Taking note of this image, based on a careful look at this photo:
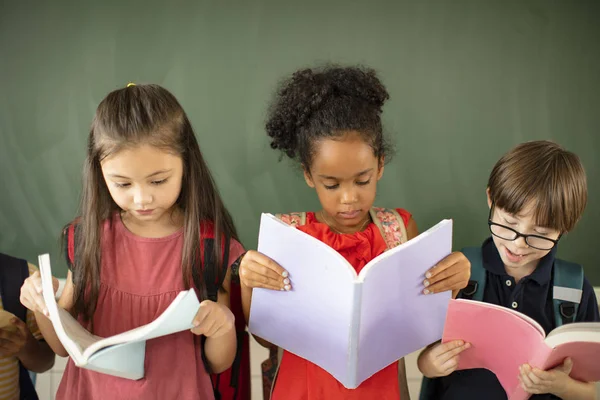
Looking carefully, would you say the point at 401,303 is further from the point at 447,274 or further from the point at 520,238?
the point at 520,238

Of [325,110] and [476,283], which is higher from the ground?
[325,110]

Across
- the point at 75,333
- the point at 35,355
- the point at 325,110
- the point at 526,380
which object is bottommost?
the point at 35,355

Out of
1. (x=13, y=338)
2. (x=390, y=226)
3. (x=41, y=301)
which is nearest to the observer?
(x=41, y=301)

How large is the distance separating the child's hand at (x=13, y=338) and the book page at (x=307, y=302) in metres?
0.50

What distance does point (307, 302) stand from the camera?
1.05m

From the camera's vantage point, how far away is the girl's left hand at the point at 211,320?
0.95 metres

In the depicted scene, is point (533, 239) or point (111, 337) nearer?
point (111, 337)

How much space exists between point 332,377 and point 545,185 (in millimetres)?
602

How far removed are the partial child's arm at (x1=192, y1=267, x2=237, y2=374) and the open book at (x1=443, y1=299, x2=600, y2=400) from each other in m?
0.44

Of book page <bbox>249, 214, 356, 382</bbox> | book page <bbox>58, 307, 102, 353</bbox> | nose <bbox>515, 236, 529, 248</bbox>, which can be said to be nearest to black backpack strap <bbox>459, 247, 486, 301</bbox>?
nose <bbox>515, 236, 529, 248</bbox>

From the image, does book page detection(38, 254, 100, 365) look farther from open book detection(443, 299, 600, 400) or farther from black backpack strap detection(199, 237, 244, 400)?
open book detection(443, 299, 600, 400)

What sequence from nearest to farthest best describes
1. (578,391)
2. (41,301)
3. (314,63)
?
(41,301)
(578,391)
(314,63)

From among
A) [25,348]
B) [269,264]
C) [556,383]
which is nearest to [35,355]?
[25,348]

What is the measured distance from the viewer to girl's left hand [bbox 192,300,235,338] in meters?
0.95
